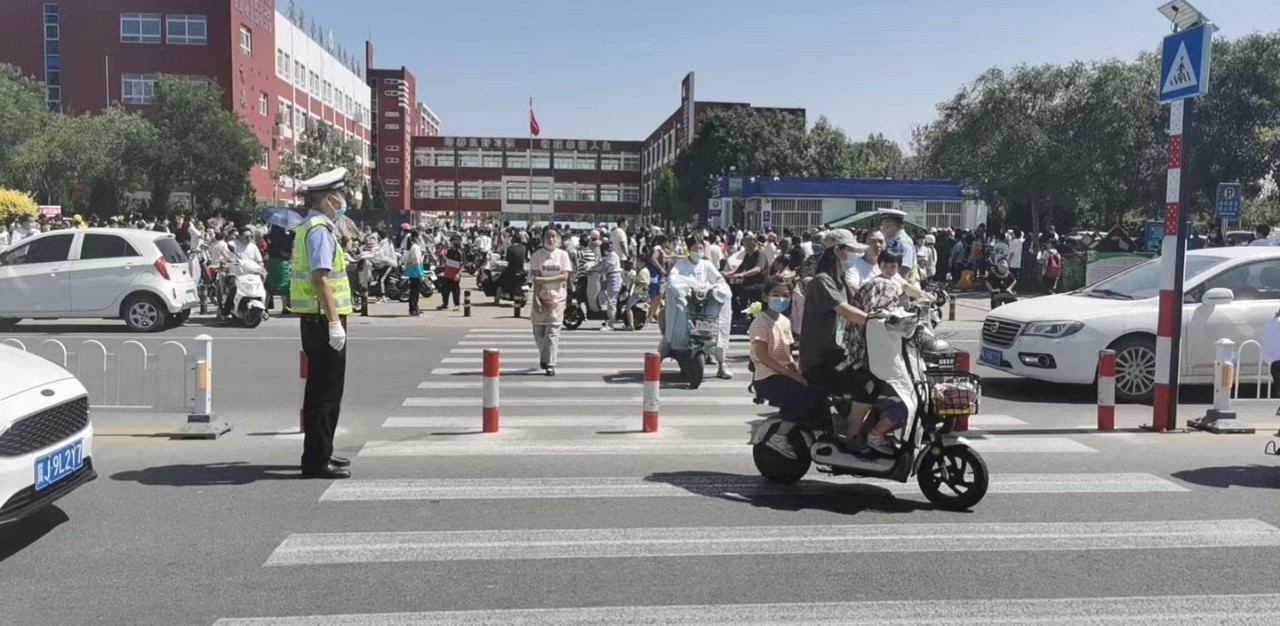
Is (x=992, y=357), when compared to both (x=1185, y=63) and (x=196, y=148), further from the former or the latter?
(x=196, y=148)

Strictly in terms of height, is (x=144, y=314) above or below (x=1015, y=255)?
below

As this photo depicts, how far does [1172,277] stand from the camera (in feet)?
29.9

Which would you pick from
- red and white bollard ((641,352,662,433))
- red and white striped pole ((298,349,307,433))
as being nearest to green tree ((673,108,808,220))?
red and white striped pole ((298,349,307,433))

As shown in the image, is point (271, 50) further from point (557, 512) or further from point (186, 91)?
point (557, 512)

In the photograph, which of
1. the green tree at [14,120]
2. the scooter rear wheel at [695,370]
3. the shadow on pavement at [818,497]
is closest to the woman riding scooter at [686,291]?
the scooter rear wheel at [695,370]

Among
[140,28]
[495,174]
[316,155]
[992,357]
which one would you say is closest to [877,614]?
[992,357]

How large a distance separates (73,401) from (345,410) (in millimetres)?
4649

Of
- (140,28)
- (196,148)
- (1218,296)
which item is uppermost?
(140,28)

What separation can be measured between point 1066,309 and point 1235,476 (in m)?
3.95

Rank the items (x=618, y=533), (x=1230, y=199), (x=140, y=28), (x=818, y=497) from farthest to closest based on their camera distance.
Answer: (x=140, y=28) → (x=1230, y=199) → (x=818, y=497) → (x=618, y=533)

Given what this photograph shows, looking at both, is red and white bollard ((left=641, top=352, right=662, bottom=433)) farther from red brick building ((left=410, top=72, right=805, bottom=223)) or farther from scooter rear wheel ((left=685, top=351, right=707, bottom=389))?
red brick building ((left=410, top=72, right=805, bottom=223))

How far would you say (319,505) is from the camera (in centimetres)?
648

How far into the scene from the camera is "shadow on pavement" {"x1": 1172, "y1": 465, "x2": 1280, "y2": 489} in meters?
7.27

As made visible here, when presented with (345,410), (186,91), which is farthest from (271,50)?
(345,410)
